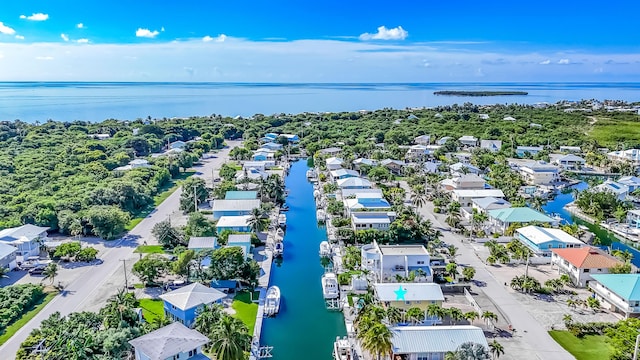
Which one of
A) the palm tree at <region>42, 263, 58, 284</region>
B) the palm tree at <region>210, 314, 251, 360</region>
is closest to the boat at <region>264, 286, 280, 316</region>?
the palm tree at <region>210, 314, 251, 360</region>

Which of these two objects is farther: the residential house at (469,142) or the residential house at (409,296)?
the residential house at (469,142)

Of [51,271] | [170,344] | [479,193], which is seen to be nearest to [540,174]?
[479,193]

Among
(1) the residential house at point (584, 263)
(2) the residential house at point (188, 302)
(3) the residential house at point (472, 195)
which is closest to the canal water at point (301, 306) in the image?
(2) the residential house at point (188, 302)

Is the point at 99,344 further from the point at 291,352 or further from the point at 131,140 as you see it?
the point at 131,140

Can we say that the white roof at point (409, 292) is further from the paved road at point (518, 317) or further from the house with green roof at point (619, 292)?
the house with green roof at point (619, 292)

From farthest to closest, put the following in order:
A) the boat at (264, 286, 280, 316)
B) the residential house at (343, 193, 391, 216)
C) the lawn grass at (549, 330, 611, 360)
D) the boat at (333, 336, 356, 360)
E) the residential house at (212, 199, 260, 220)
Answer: the residential house at (343, 193, 391, 216)
the residential house at (212, 199, 260, 220)
the boat at (264, 286, 280, 316)
the boat at (333, 336, 356, 360)
the lawn grass at (549, 330, 611, 360)

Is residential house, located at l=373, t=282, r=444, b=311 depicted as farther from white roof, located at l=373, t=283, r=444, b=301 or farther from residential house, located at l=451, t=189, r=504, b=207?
residential house, located at l=451, t=189, r=504, b=207
